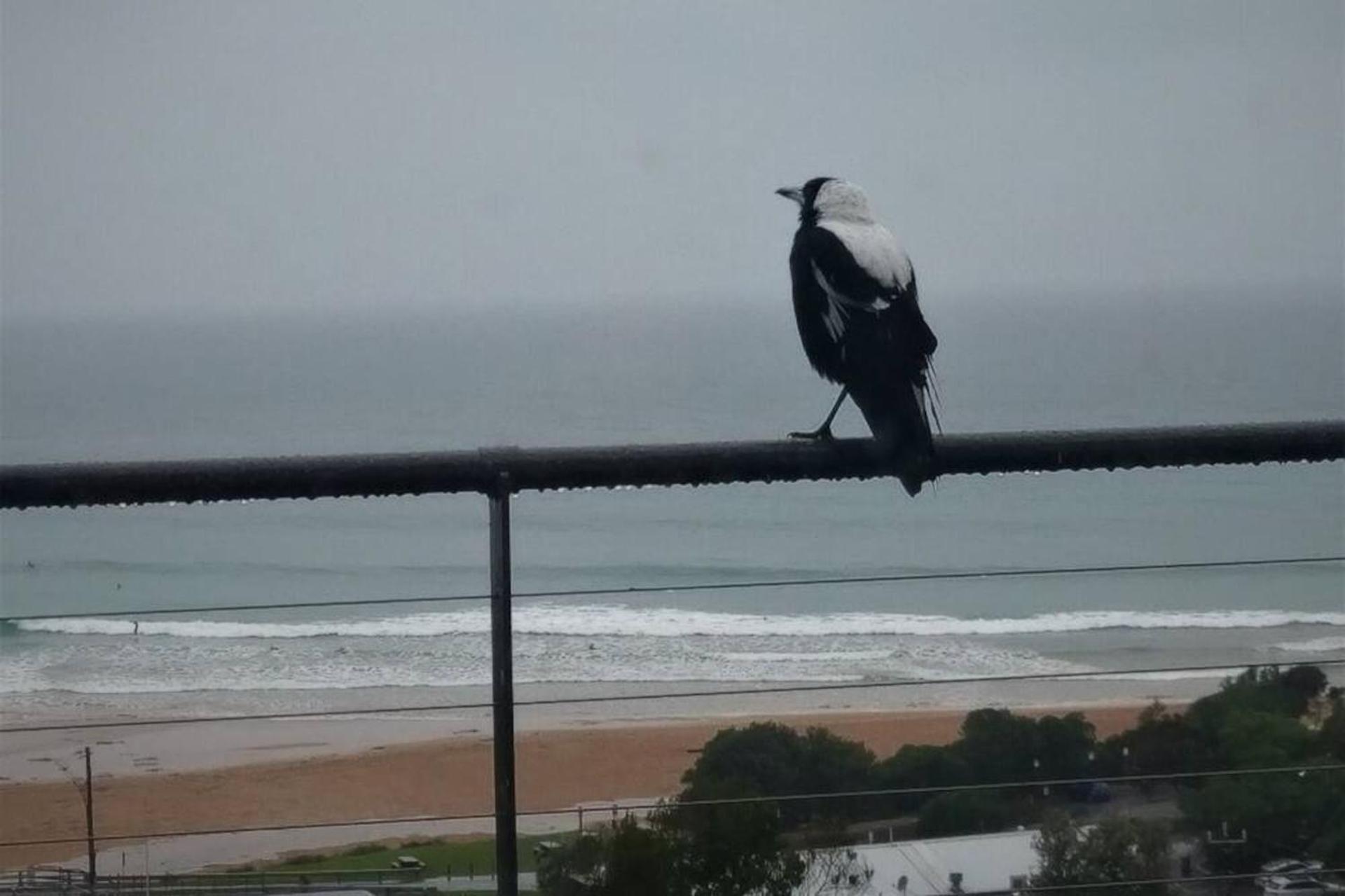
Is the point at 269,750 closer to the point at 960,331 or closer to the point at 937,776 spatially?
the point at 937,776

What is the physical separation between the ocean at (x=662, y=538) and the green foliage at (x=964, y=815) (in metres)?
0.56

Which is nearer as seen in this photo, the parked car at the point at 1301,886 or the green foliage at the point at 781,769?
the green foliage at the point at 781,769

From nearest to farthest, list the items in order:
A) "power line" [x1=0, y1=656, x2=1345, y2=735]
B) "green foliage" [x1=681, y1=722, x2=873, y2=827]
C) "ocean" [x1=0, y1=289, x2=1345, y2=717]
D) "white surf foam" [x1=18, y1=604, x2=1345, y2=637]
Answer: "power line" [x1=0, y1=656, x2=1345, y2=735], "green foliage" [x1=681, y1=722, x2=873, y2=827], "ocean" [x1=0, y1=289, x2=1345, y2=717], "white surf foam" [x1=18, y1=604, x2=1345, y2=637]

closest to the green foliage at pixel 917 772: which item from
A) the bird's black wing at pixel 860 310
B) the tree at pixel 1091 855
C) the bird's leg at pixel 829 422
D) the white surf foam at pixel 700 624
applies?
the tree at pixel 1091 855

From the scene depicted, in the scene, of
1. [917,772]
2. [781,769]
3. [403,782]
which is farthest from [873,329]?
[403,782]

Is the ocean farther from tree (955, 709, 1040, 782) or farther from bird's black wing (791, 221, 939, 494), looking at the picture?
tree (955, 709, 1040, 782)

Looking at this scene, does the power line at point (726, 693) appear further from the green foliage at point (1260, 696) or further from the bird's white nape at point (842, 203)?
the bird's white nape at point (842, 203)

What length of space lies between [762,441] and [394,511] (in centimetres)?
2042

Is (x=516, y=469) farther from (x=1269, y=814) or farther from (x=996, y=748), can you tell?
(x=1269, y=814)

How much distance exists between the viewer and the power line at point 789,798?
1.96m

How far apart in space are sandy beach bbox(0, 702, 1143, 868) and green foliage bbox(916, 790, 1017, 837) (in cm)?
10

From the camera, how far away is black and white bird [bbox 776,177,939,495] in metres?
3.08

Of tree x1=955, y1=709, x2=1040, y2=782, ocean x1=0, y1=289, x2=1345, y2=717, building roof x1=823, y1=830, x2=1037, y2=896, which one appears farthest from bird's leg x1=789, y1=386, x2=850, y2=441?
building roof x1=823, y1=830, x2=1037, y2=896

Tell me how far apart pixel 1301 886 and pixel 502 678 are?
1105mm
